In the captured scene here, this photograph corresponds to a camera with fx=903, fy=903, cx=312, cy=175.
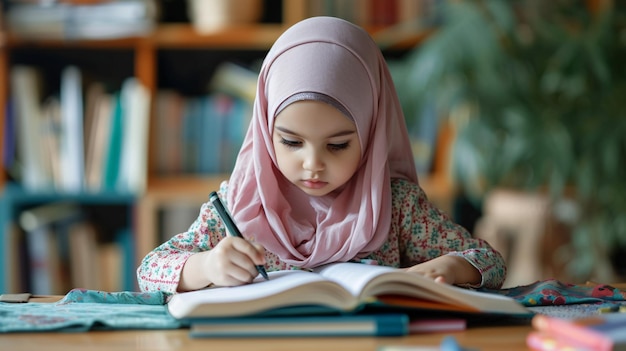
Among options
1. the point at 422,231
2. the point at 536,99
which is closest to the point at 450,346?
the point at 422,231

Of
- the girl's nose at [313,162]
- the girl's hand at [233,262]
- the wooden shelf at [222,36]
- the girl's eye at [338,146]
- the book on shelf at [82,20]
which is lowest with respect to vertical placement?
the girl's hand at [233,262]

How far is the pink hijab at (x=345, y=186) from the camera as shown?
1.32 m

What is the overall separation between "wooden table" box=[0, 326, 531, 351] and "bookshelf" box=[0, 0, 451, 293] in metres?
1.89

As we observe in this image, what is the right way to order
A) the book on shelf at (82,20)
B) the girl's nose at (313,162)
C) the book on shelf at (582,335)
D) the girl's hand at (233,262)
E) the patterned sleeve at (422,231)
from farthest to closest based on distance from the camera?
the book on shelf at (82,20) → the patterned sleeve at (422,231) → the girl's nose at (313,162) → the girl's hand at (233,262) → the book on shelf at (582,335)

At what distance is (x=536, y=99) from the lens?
2.88m

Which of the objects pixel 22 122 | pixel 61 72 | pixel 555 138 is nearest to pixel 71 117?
pixel 22 122

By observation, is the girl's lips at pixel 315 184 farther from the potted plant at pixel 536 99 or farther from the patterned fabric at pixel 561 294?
the potted plant at pixel 536 99

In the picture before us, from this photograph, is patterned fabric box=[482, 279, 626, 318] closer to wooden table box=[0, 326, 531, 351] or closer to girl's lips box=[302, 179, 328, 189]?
wooden table box=[0, 326, 531, 351]

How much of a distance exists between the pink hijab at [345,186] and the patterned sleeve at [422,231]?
5 cm

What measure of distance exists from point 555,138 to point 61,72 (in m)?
1.80

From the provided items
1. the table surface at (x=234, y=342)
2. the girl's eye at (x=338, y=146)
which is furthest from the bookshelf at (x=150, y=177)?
the table surface at (x=234, y=342)

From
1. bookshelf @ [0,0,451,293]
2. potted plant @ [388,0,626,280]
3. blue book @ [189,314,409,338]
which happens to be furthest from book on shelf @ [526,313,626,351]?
bookshelf @ [0,0,451,293]

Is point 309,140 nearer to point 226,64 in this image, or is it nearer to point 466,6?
point 466,6

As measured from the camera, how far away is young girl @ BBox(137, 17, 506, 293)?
1.28 m
